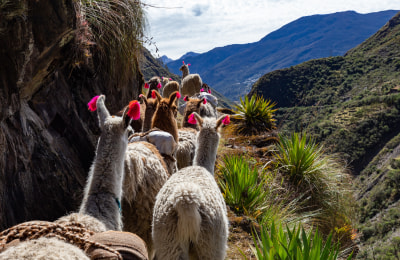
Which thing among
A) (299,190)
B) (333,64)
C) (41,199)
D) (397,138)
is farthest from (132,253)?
(333,64)

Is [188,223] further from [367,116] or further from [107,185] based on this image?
[367,116]

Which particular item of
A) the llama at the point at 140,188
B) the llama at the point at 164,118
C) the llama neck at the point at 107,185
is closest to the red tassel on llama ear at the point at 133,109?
the llama neck at the point at 107,185

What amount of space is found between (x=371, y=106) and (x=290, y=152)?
5764cm

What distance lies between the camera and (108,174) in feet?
9.69

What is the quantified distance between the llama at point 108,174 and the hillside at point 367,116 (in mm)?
18024

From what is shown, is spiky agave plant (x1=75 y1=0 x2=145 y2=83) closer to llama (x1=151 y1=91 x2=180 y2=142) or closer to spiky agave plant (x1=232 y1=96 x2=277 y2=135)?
llama (x1=151 y1=91 x2=180 y2=142)

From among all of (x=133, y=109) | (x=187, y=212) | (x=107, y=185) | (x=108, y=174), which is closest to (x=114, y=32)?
(x=133, y=109)

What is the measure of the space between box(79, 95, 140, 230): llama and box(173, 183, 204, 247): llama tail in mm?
603

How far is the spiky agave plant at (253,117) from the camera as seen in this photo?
1112cm

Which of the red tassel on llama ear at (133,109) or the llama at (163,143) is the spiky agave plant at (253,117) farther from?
the red tassel on llama ear at (133,109)

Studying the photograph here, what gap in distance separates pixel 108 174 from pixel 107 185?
0.11m

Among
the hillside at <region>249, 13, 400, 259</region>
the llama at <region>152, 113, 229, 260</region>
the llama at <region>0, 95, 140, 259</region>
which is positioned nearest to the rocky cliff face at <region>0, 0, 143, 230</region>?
the llama at <region>0, 95, 140, 259</region>

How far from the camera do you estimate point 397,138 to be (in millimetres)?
52438

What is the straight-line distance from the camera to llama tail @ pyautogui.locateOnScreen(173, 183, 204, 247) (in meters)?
2.72
